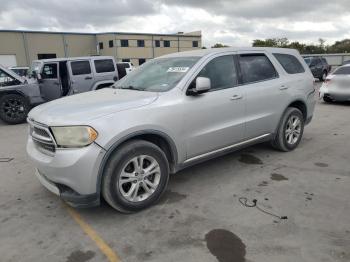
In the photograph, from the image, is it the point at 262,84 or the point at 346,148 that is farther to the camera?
the point at 346,148

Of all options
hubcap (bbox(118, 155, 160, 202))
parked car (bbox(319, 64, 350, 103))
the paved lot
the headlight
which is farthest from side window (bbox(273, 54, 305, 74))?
parked car (bbox(319, 64, 350, 103))

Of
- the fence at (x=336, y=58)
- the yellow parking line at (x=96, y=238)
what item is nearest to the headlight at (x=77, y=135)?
the yellow parking line at (x=96, y=238)

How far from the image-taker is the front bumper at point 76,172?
313 cm

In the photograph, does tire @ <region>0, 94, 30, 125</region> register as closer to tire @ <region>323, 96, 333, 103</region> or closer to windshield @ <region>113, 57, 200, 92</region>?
windshield @ <region>113, 57, 200, 92</region>

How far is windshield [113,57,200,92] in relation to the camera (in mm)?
4113

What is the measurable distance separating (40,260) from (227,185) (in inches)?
95.8

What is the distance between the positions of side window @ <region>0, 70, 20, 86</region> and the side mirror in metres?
7.51

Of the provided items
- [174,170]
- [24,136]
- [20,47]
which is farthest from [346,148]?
[20,47]

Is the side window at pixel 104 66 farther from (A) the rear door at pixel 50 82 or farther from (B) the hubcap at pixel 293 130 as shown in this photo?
(B) the hubcap at pixel 293 130

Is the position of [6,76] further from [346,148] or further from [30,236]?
[346,148]

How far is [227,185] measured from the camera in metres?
4.30

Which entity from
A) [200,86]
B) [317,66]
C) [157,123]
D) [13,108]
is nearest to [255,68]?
[200,86]

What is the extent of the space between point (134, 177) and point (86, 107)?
0.93m

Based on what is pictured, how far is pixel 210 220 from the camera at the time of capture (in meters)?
3.42
